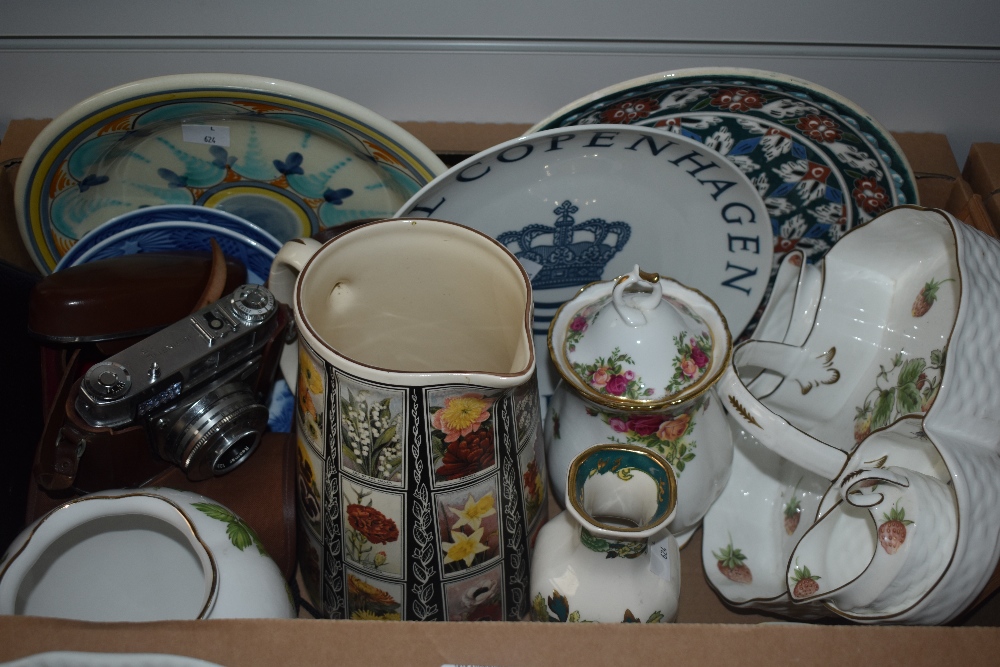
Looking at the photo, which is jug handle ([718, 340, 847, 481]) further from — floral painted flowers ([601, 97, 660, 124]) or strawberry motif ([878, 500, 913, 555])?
floral painted flowers ([601, 97, 660, 124])

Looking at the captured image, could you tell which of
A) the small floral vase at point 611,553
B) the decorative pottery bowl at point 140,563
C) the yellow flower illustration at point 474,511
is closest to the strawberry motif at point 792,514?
the small floral vase at point 611,553

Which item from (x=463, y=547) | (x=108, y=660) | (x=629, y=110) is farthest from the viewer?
(x=629, y=110)

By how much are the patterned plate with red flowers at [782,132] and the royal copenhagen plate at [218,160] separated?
14 centimetres

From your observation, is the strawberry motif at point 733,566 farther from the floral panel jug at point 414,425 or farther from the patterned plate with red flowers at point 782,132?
the patterned plate with red flowers at point 782,132

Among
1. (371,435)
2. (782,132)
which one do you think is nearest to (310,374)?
(371,435)

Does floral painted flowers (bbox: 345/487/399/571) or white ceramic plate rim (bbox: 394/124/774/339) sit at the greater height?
white ceramic plate rim (bbox: 394/124/774/339)

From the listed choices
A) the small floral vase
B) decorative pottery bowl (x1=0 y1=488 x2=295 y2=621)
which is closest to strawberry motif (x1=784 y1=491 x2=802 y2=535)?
the small floral vase

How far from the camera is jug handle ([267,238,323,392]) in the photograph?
1.56 ft

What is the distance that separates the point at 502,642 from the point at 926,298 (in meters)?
0.35

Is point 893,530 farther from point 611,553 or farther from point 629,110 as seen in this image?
point 629,110

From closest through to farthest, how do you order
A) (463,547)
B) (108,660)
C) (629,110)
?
(108,660) → (463,547) → (629,110)

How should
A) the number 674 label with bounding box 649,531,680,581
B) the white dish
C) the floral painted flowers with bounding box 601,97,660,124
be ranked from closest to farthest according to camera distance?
the white dish, the number 674 label with bounding box 649,531,680,581, the floral painted flowers with bounding box 601,97,660,124

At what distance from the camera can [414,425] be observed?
0.41m

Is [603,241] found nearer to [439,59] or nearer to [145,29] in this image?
[439,59]
